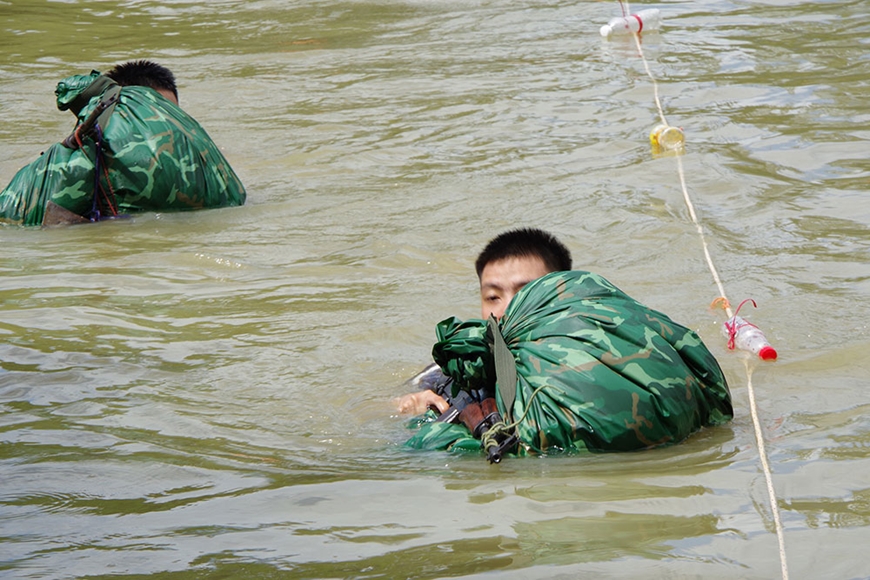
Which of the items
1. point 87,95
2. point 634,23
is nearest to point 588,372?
point 87,95

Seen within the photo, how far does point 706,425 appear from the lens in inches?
134

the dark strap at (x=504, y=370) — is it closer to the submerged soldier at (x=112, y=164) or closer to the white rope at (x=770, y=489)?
the white rope at (x=770, y=489)

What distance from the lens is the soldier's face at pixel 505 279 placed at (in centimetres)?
384

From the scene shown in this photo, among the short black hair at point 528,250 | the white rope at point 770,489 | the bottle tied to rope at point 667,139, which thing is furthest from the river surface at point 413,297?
the short black hair at point 528,250

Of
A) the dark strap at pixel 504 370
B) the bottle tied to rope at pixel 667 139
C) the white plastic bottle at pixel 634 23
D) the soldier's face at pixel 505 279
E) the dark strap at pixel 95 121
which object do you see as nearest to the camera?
the dark strap at pixel 504 370

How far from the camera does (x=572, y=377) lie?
10.4 ft

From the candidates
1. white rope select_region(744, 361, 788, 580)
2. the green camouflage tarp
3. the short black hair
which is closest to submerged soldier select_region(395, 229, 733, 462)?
the green camouflage tarp

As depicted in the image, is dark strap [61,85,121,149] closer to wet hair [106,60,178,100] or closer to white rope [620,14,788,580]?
wet hair [106,60,178,100]

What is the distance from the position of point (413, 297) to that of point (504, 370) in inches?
77.2

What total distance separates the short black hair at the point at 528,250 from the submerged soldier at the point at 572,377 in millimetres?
328

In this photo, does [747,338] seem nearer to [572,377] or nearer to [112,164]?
[572,377]

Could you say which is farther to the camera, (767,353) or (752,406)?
(767,353)

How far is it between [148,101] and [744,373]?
373cm

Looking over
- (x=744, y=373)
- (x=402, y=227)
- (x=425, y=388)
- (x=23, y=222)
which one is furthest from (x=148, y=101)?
(x=744, y=373)
